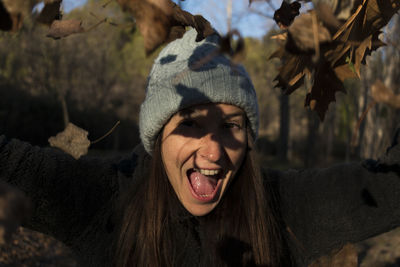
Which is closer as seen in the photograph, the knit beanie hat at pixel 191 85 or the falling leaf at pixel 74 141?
the falling leaf at pixel 74 141

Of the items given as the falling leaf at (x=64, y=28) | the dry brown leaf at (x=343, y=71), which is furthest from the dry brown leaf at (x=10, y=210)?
the dry brown leaf at (x=343, y=71)

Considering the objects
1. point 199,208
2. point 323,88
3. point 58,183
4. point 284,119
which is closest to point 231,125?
point 199,208

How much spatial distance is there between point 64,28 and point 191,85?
0.94 metres

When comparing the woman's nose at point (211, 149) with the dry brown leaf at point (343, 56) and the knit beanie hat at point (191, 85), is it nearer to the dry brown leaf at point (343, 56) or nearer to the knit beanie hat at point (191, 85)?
the knit beanie hat at point (191, 85)

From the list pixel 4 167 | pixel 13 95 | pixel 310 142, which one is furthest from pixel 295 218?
pixel 13 95

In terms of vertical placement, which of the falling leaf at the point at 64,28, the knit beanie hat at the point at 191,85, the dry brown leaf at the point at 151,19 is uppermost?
the knit beanie hat at the point at 191,85

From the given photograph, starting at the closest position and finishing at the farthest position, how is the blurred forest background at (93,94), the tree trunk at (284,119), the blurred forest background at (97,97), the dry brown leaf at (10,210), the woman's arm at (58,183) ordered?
the dry brown leaf at (10,210) → the woman's arm at (58,183) → the blurred forest background at (97,97) → the blurred forest background at (93,94) → the tree trunk at (284,119)

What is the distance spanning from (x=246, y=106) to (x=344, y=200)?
614mm

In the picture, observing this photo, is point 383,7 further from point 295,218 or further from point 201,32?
point 295,218

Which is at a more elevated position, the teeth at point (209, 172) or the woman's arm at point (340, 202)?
the teeth at point (209, 172)

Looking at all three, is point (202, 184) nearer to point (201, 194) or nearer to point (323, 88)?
point (201, 194)

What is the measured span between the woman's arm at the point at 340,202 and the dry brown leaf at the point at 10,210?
1509 millimetres

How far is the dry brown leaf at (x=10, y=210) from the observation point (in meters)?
0.32

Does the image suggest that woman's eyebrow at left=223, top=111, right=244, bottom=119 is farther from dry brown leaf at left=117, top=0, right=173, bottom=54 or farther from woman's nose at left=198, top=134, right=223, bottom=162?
dry brown leaf at left=117, top=0, right=173, bottom=54
